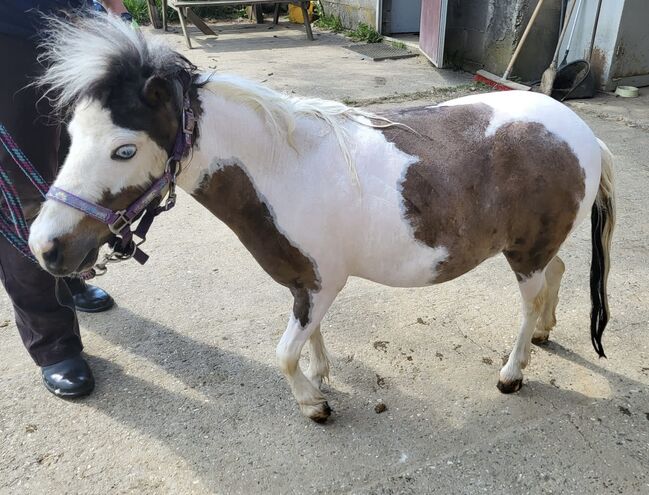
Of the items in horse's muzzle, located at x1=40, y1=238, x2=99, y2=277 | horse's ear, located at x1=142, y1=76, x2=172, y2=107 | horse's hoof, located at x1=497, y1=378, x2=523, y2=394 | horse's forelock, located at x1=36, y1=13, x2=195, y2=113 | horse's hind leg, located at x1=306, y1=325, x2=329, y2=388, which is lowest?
horse's hoof, located at x1=497, y1=378, x2=523, y2=394

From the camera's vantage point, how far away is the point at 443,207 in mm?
1688

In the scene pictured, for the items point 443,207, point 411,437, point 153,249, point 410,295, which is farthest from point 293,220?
point 153,249

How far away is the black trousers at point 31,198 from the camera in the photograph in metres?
1.82

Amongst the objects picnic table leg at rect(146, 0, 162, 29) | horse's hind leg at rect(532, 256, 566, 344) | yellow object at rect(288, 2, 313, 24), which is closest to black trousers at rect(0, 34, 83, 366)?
horse's hind leg at rect(532, 256, 566, 344)

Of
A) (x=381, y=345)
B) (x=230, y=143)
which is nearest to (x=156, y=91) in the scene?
(x=230, y=143)

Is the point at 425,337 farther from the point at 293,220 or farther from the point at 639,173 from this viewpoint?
the point at 639,173

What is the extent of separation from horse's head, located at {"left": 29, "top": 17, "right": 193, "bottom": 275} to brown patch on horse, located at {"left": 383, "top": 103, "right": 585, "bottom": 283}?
74 cm

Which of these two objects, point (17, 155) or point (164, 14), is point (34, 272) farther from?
point (164, 14)

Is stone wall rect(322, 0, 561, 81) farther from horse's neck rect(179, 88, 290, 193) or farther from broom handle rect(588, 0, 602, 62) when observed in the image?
horse's neck rect(179, 88, 290, 193)

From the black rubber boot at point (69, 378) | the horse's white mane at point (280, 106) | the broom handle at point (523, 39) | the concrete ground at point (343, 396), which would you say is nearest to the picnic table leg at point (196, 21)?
the broom handle at point (523, 39)

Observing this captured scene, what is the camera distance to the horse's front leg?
179 cm

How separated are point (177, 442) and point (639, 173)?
369 centimetres

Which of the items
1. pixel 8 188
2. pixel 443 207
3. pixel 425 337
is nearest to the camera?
pixel 443 207

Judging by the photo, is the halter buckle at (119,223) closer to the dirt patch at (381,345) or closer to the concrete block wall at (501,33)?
the dirt patch at (381,345)
